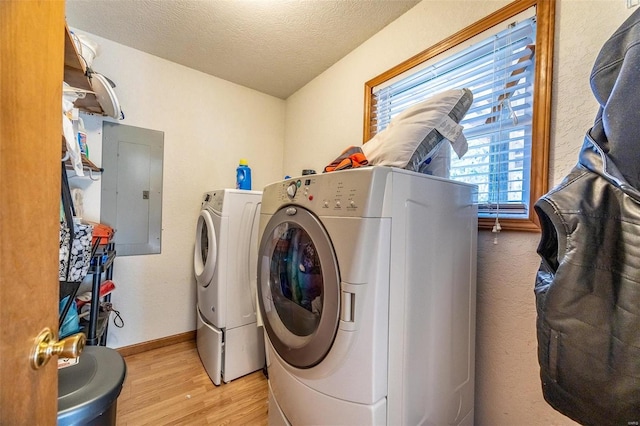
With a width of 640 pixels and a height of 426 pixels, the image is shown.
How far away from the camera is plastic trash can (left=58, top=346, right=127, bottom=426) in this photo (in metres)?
0.74

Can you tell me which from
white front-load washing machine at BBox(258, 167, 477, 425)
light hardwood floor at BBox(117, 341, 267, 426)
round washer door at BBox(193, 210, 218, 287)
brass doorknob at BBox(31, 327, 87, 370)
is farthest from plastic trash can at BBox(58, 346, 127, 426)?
round washer door at BBox(193, 210, 218, 287)

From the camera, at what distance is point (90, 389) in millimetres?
809

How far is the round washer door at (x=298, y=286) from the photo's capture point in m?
0.81

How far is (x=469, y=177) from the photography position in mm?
1283

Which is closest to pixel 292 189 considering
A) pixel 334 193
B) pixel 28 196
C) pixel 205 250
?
pixel 334 193

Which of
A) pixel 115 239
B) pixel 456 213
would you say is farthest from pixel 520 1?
pixel 115 239

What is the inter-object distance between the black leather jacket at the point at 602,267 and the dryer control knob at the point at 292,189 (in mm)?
744

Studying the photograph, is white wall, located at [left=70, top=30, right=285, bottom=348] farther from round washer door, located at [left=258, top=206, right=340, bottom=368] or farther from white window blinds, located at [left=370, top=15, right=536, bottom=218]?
white window blinds, located at [left=370, top=15, right=536, bottom=218]

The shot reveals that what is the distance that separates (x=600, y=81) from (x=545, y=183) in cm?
45

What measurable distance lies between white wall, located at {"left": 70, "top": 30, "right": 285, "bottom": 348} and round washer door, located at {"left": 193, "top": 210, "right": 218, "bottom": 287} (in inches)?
10.6

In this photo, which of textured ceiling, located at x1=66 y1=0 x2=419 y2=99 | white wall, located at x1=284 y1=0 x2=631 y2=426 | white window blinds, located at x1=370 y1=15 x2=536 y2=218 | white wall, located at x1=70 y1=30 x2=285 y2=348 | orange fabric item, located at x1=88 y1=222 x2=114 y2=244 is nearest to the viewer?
white wall, located at x1=284 y1=0 x2=631 y2=426

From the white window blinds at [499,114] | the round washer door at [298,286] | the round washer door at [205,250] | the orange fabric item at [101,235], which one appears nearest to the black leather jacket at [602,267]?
the white window blinds at [499,114]

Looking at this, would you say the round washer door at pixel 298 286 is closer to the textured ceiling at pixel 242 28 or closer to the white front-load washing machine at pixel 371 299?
the white front-load washing machine at pixel 371 299

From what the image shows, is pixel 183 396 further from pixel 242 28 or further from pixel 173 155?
pixel 242 28
